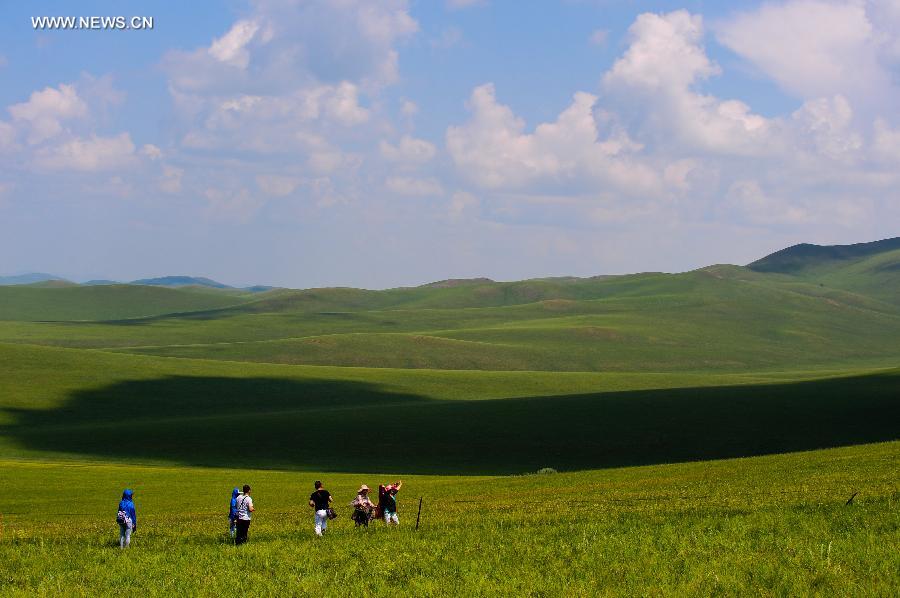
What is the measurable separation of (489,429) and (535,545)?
62.4 m

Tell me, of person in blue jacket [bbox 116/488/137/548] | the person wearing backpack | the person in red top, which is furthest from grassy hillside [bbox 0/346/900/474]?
person in blue jacket [bbox 116/488/137/548]

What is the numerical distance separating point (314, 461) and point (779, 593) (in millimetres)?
58296

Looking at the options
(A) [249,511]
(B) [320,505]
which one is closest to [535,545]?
(B) [320,505]

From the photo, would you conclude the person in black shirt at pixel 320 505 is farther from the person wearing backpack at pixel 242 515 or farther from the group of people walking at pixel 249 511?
the person wearing backpack at pixel 242 515

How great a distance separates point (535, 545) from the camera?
26672 millimetres

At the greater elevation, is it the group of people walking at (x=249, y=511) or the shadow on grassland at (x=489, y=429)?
the group of people walking at (x=249, y=511)

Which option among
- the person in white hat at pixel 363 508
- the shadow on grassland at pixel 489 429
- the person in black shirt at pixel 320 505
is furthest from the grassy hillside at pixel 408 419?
the person in black shirt at pixel 320 505

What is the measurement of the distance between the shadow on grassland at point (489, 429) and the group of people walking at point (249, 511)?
38763 mm

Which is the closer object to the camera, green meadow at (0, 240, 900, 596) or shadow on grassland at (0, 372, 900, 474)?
green meadow at (0, 240, 900, 596)

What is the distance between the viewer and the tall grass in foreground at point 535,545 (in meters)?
21.6

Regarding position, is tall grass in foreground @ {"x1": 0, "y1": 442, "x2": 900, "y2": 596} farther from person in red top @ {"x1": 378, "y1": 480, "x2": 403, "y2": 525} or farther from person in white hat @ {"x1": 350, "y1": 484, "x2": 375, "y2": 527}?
person in red top @ {"x1": 378, "y1": 480, "x2": 403, "y2": 525}

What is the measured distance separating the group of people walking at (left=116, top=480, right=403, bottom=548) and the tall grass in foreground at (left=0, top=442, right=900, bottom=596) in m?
0.61

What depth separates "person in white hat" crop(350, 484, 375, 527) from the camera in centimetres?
3134

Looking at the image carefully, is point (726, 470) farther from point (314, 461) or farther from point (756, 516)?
point (314, 461)
